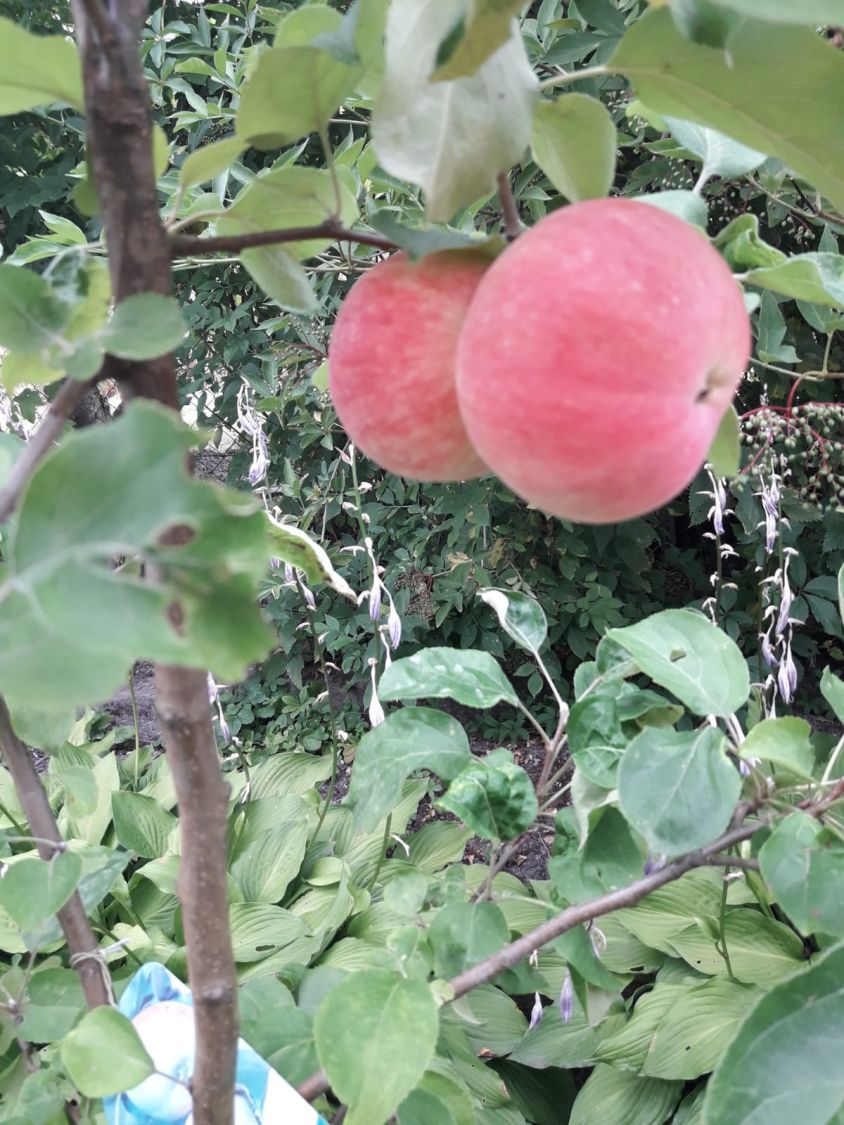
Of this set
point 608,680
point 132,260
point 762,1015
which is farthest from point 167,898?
point 132,260

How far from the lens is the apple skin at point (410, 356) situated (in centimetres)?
32

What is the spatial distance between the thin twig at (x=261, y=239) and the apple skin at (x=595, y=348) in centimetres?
7

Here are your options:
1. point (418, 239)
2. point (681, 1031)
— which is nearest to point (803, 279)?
point (418, 239)

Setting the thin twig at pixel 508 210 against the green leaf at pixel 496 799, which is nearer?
the thin twig at pixel 508 210

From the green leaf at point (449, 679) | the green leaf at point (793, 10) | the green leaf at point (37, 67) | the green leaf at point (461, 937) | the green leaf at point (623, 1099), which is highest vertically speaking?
the green leaf at point (793, 10)

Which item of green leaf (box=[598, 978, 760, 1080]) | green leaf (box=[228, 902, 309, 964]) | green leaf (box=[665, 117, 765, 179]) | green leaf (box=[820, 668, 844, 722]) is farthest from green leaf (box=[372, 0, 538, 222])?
green leaf (box=[228, 902, 309, 964])

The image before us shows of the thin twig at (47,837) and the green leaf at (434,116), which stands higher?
the green leaf at (434,116)

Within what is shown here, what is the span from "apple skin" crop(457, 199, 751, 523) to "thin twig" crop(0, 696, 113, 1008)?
1.39ft

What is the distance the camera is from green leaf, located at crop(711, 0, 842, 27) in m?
0.19

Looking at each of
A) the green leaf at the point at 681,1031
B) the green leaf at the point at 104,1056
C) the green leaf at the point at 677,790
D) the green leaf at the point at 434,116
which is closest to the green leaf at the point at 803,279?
the green leaf at the point at 434,116

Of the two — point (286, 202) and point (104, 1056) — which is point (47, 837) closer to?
point (104, 1056)

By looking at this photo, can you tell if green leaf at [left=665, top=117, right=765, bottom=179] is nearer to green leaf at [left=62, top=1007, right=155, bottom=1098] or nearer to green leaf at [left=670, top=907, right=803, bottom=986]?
green leaf at [left=62, top=1007, right=155, bottom=1098]

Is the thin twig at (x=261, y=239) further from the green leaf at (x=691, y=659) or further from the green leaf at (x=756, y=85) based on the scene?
the green leaf at (x=691, y=659)

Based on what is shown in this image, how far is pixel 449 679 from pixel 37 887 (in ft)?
1.04
